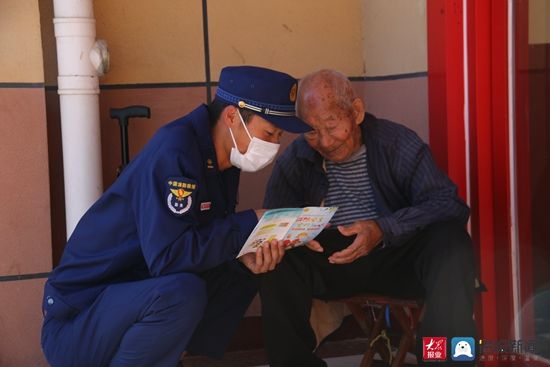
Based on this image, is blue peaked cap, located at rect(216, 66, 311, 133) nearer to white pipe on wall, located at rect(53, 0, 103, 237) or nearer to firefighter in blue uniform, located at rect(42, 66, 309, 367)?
firefighter in blue uniform, located at rect(42, 66, 309, 367)

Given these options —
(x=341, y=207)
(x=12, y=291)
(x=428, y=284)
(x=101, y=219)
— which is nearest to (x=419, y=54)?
(x=341, y=207)

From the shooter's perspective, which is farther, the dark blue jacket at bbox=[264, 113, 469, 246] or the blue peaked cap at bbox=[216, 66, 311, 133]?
the dark blue jacket at bbox=[264, 113, 469, 246]

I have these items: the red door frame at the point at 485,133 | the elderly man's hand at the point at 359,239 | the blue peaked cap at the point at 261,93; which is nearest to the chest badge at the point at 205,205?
the blue peaked cap at the point at 261,93

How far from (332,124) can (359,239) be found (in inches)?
18.9

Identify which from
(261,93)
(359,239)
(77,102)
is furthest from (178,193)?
(77,102)

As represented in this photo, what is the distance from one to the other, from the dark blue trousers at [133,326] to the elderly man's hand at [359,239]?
54cm

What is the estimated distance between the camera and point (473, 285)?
348 centimetres

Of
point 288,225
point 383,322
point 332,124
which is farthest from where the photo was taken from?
point 383,322

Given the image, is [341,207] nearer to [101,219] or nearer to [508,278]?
[508,278]

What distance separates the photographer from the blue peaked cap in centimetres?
331

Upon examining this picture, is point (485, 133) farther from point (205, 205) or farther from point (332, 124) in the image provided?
point (205, 205)

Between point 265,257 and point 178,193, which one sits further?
point 265,257

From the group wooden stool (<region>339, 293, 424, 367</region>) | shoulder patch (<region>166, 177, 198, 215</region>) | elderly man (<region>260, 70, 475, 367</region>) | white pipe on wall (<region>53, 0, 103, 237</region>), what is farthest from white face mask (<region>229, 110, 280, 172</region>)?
white pipe on wall (<region>53, 0, 103, 237</region>)

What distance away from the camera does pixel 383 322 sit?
394cm
